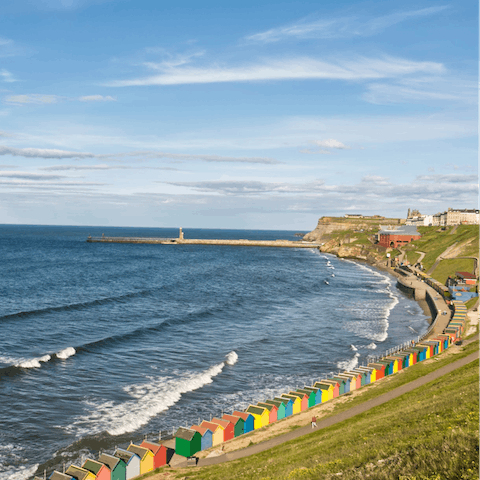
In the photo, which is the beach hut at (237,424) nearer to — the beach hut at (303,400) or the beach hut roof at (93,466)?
the beach hut at (303,400)

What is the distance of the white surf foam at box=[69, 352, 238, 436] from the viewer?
33.1 metres

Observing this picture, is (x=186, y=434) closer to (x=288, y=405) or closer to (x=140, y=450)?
(x=140, y=450)

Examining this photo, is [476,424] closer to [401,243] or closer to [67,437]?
[67,437]

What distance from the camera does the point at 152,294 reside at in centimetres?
8881

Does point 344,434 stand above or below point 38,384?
above

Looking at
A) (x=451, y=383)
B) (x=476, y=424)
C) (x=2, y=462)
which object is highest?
(x=476, y=424)

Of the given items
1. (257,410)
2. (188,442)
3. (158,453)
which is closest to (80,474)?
(158,453)

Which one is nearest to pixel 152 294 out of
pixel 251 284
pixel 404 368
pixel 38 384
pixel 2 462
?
pixel 251 284

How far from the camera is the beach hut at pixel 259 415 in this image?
32250 millimetres

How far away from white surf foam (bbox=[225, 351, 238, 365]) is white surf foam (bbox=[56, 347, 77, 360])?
53.2 ft

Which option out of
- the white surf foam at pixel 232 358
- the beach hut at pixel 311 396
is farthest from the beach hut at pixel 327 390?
the white surf foam at pixel 232 358

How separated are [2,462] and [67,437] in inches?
170

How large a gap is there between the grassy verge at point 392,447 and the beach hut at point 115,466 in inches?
120

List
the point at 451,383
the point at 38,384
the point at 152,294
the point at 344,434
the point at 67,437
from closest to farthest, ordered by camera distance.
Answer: the point at 344,434, the point at 67,437, the point at 451,383, the point at 38,384, the point at 152,294
